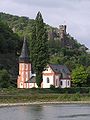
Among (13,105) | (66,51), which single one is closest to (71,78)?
(13,105)

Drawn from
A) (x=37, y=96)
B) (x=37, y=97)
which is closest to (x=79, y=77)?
(x=37, y=96)

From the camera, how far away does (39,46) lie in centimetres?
10962

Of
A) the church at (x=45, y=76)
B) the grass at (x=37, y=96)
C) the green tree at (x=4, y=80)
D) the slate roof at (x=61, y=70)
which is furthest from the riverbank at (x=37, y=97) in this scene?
the slate roof at (x=61, y=70)

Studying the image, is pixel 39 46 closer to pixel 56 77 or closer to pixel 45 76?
pixel 45 76

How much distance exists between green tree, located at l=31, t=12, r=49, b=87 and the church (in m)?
9.63

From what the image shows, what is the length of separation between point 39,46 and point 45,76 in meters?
12.4

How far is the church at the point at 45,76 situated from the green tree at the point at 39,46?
9.63 metres

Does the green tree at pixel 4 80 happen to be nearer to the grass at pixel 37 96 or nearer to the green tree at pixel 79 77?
the grass at pixel 37 96

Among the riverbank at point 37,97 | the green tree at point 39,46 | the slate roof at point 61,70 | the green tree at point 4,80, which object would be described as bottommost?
the riverbank at point 37,97

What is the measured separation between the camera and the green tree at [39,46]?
358 ft

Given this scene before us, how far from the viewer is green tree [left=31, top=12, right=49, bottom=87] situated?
4296 inches

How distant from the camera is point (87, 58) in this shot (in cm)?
18238

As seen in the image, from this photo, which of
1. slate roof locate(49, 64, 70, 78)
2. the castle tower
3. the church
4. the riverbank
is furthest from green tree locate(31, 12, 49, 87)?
the castle tower

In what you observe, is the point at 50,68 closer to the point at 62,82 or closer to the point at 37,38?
the point at 62,82
